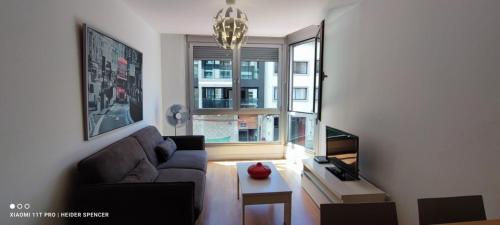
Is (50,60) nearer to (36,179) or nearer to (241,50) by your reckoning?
(36,179)

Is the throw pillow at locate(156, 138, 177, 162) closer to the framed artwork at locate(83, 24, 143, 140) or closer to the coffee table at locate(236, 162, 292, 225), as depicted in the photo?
the framed artwork at locate(83, 24, 143, 140)

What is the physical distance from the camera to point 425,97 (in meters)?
1.94

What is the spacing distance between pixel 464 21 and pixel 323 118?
231 centimetres

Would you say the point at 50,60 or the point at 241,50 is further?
the point at 241,50

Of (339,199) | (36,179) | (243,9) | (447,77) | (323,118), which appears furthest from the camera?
(323,118)

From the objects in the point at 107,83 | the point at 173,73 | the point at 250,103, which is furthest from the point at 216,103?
the point at 107,83

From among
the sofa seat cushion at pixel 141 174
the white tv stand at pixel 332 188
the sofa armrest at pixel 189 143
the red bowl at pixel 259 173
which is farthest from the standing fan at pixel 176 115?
the white tv stand at pixel 332 188

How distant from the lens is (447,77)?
1.76 m

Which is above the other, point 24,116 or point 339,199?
point 24,116

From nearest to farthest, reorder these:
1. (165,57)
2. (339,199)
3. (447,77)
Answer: (447,77)
(339,199)
(165,57)

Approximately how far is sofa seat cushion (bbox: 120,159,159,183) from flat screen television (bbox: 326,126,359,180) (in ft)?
6.37

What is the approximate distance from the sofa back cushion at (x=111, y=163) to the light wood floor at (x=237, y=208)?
949 mm

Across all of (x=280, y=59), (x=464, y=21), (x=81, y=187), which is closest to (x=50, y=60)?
(x=81, y=187)

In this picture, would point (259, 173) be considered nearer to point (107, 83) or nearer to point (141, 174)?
point (141, 174)
